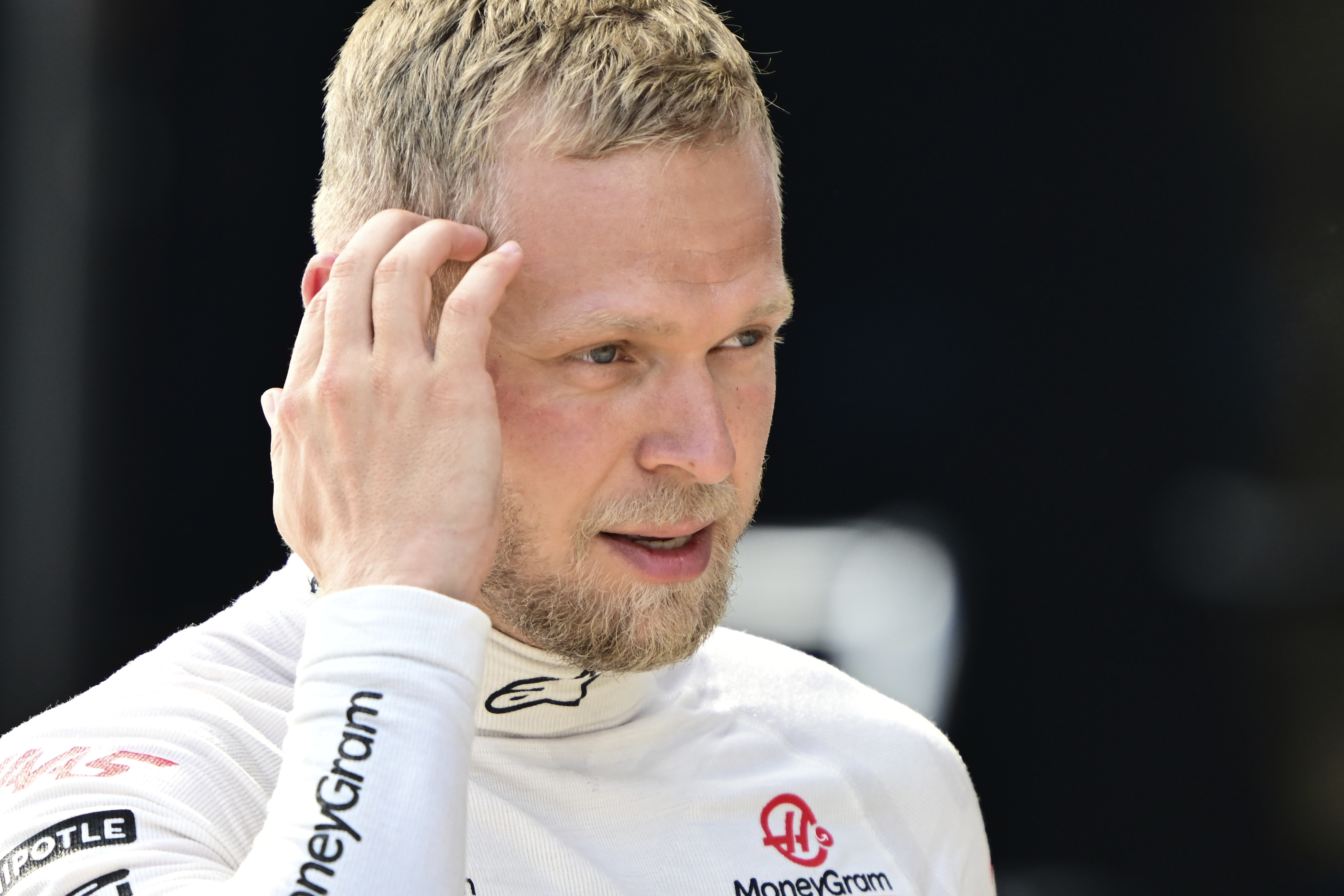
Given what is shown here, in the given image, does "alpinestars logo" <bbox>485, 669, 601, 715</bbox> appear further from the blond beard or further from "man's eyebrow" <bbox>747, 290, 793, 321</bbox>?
"man's eyebrow" <bbox>747, 290, 793, 321</bbox>

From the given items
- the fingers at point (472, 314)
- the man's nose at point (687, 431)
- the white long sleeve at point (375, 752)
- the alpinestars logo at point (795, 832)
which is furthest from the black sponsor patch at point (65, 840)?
the alpinestars logo at point (795, 832)

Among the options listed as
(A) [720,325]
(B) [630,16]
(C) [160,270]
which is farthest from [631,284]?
(C) [160,270]

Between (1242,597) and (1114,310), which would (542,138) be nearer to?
(1114,310)

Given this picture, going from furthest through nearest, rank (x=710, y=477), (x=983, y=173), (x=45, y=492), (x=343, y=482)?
(x=983, y=173) → (x=45, y=492) → (x=710, y=477) → (x=343, y=482)

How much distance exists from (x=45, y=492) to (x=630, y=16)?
153 centimetres

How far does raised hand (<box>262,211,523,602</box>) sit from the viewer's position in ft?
3.90

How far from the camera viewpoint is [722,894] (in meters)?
1.49

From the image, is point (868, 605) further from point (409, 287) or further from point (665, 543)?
point (409, 287)

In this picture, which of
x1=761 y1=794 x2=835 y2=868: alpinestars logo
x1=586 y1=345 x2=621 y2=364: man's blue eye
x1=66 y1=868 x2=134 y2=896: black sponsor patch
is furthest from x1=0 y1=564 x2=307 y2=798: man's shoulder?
x1=761 y1=794 x2=835 y2=868: alpinestars logo

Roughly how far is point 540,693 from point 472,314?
0.49m

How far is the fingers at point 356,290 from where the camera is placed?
1275 millimetres

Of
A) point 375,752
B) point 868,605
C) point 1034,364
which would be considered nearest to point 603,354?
point 375,752

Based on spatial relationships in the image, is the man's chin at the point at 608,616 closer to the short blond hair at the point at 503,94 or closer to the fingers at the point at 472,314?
the fingers at the point at 472,314

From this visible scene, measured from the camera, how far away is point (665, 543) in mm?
1486
